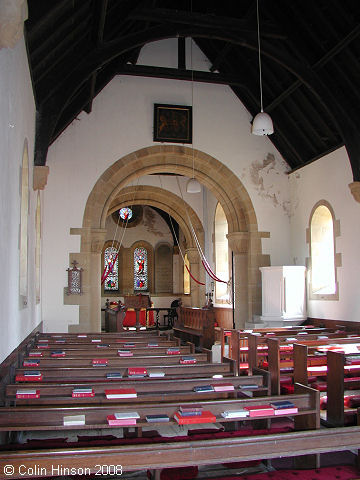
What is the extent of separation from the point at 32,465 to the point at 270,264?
23.9ft

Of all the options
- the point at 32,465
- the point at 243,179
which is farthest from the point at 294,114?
the point at 32,465

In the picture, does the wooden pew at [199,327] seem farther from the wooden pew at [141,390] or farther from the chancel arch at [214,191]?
the wooden pew at [141,390]

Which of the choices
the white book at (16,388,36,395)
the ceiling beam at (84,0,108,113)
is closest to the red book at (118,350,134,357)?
the white book at (16,388,36,395)

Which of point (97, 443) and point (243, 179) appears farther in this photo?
point (243, 179)

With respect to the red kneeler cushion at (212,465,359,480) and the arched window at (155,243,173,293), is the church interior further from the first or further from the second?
the arched window at (155,243,173,293)

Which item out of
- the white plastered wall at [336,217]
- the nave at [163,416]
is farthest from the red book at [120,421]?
the white plastered wall at [336,217]

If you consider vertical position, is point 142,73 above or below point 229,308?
above

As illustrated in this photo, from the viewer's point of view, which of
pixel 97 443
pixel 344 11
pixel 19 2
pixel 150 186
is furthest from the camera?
pixel 150 186

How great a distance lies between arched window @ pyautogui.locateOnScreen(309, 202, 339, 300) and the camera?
791cm

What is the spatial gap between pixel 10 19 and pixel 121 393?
7.42 ft

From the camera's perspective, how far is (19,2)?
8.08 feet

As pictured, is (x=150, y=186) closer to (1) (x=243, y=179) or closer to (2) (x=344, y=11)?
(1) (x=243, y=179)

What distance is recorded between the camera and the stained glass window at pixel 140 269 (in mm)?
17016

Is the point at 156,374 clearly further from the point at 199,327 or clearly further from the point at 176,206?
the point at 176,206
